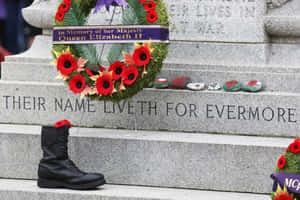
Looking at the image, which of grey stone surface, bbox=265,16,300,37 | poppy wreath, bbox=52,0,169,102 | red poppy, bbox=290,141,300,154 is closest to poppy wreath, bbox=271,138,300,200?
red poppy, bbox=290,141,300,154

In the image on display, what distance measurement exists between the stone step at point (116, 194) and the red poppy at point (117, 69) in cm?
107

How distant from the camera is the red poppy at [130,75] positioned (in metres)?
5.73

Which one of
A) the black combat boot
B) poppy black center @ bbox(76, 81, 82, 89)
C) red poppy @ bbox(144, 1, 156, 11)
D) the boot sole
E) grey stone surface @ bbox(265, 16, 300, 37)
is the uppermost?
red poppy @ bbox(144, 1, 156, 11)

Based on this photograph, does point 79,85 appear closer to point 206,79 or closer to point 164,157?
point 164,157

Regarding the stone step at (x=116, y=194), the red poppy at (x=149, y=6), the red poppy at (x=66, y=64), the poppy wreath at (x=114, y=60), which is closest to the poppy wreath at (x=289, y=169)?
the stone step at (x=116, y=194)

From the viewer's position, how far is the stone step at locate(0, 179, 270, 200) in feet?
17.1

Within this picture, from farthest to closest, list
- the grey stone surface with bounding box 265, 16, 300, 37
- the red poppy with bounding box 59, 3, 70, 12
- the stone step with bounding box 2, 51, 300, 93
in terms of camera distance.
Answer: the grey stone surface with bounding box 265, 16, 300, 37, the stone step with bounding box 2, 51, 300, 93, the red poppy with bounding box 59, 3, 70, 12

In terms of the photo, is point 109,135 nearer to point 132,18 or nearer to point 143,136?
point 143,136

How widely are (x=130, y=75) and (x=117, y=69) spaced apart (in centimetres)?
15

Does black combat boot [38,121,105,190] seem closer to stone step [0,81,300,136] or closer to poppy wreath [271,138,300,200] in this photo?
stone step [0,81,300,136]

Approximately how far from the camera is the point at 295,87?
19.9 feet

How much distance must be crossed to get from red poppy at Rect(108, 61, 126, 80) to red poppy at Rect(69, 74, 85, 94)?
1.04 feet

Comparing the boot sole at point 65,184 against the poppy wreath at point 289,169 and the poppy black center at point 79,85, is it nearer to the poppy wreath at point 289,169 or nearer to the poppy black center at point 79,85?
the poppy black center at point 79,85

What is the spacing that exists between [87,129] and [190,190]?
131 centimetres
